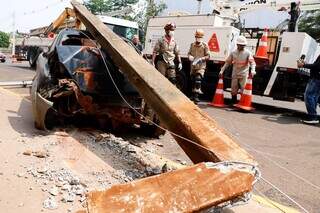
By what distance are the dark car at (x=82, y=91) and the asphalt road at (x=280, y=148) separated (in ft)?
2.82

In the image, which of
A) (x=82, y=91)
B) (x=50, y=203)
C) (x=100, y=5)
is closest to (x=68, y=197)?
(x=50, y=203)

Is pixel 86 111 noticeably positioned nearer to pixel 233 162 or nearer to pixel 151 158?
pixel 151 158

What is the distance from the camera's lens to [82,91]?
5.57m

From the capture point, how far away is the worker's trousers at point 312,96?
8781mm

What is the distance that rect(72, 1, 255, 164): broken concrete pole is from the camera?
326cm

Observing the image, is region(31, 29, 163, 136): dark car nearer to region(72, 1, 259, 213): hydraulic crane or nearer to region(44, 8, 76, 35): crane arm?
region(72, 1, 259, 213): hydraulic crane

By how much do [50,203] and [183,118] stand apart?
1.38 m

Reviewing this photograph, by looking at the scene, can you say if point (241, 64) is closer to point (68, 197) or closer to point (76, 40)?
point (76, 40)

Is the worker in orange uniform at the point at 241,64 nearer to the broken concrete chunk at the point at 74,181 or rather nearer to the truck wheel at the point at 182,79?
the truck wheel at the point at 182,79

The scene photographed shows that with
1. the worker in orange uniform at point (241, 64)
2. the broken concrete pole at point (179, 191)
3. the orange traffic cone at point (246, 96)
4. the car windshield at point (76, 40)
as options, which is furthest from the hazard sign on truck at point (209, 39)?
the broken concrete pole at point (179, 191)

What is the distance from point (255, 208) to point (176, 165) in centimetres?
137

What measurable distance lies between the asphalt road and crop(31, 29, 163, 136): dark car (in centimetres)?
86

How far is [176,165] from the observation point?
495cm

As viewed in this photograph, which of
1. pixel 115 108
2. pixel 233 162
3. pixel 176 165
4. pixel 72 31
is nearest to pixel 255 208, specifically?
pixel 233 162
